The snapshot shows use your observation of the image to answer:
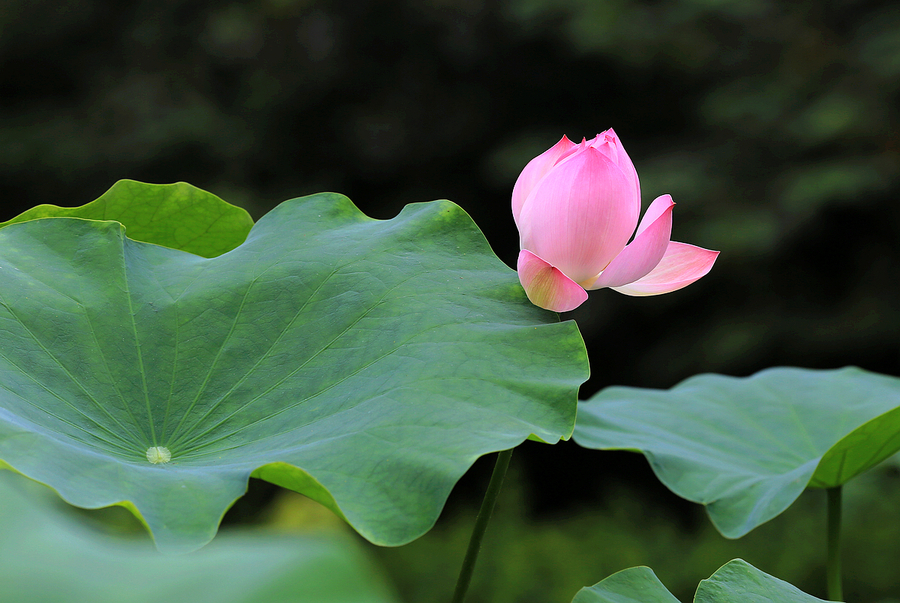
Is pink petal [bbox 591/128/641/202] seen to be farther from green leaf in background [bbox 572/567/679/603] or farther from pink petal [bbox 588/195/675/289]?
green leaf in background [bbox 572/567/679/603]

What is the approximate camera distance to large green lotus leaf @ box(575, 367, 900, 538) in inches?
22.5

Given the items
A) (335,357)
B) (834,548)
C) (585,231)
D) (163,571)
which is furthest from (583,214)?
(834,548)

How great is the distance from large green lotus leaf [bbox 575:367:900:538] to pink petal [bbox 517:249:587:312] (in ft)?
0.53

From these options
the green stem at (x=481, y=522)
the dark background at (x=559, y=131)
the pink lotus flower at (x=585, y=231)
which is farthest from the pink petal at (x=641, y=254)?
the dark background at (x=559, y=131)

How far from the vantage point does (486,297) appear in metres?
0.47

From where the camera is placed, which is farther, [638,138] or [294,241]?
[638,138]

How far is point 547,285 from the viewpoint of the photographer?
0.43 meters

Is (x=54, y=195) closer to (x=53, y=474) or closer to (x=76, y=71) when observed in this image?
(x=76, y=71)

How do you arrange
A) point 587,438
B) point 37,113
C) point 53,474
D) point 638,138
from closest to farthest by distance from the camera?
point 53,474 → point 587,438 → point 638,138 → point 37,113

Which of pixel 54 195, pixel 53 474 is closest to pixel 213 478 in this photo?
pixel 53 474

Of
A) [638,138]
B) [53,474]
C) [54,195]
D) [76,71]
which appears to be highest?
[76,71]

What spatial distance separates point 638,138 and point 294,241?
2.37 metres

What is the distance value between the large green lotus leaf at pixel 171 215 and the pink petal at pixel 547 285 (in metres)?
0.27

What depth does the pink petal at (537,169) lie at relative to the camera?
467 mm
